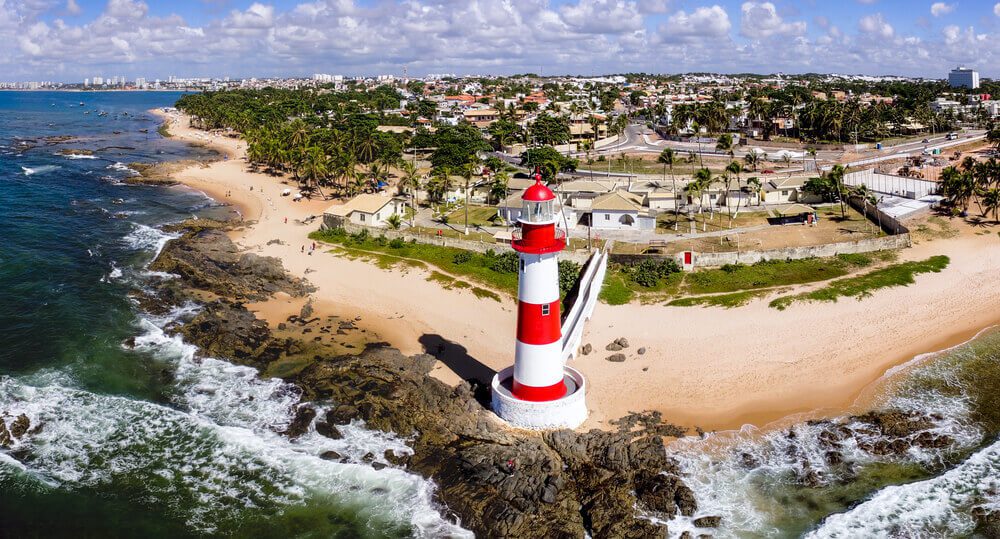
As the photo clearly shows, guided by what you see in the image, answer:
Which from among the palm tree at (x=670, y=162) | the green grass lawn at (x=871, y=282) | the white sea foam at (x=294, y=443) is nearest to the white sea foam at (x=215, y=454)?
the white sea foam at (x=294, y=443)

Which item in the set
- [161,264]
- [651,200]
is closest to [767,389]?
[651,200]

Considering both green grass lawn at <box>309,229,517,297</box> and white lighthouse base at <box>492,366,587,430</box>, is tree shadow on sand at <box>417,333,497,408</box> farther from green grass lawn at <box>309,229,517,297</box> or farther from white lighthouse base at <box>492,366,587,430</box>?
green grass lawn at <box>309,229,517,297</box>

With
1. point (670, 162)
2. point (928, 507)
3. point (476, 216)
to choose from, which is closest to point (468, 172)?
point (476, 216)

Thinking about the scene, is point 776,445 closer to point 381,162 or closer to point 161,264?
point 161,264

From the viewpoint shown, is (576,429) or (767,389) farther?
(767,389)

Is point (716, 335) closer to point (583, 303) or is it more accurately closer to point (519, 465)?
point (583, 303)

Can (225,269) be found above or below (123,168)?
below
